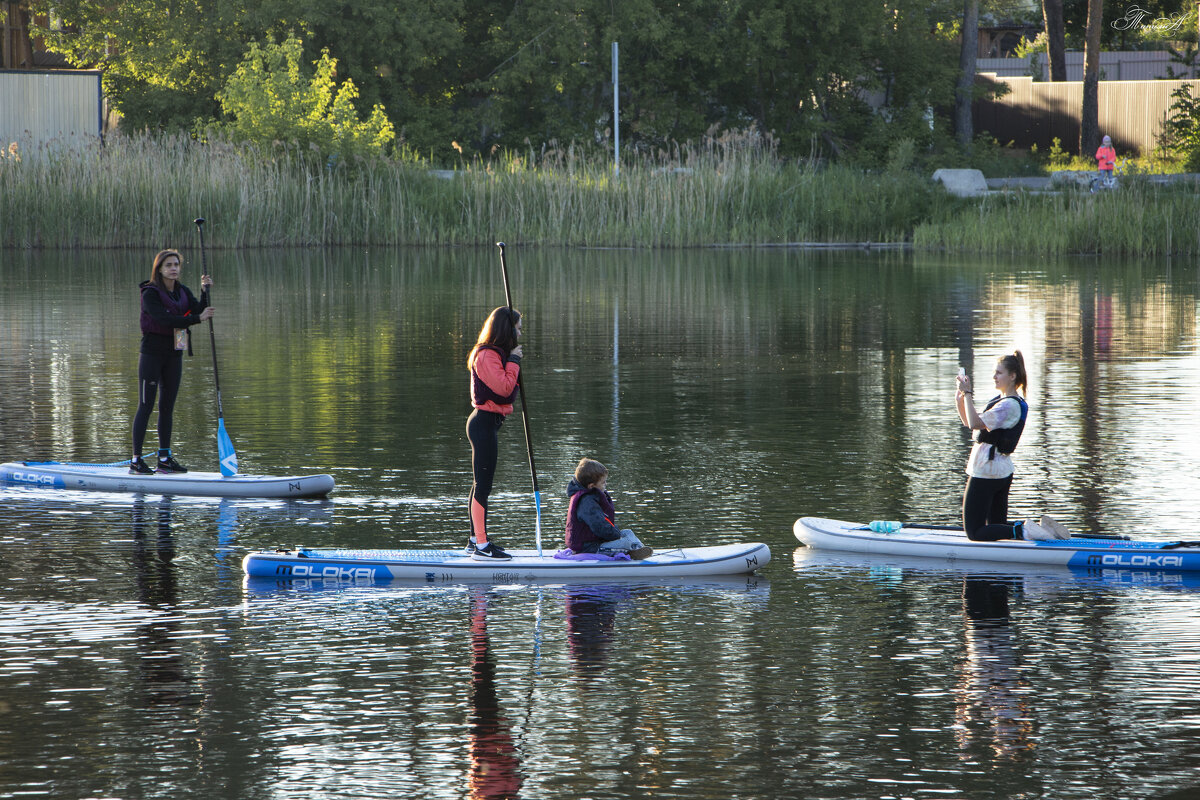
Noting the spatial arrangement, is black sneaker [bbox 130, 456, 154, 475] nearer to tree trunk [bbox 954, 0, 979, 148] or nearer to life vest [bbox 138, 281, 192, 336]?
life vest [bbox 138, 281, 192, 336]

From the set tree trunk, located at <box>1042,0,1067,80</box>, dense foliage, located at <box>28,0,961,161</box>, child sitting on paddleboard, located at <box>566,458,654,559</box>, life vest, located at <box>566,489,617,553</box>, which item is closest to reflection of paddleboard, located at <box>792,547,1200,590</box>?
child sitting on paddleboard, located at <box>566,458,654,559</box>

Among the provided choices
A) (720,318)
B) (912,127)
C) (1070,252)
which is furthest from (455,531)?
(912,127)

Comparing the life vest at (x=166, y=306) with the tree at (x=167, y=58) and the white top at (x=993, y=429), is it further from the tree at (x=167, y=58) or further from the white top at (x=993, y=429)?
the tree at (x=167, y=58)

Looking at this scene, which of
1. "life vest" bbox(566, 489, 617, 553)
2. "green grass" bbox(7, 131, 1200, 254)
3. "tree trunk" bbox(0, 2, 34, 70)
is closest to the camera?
"life vest" bbox(566, 489, 617, 553)

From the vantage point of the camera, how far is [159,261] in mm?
11594

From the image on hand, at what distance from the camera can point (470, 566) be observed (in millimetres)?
8773

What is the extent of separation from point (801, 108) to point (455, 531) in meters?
46.8

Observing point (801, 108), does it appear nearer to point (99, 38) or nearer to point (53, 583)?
point (99, 38)

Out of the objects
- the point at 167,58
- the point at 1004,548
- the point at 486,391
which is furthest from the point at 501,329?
the point at 167,58

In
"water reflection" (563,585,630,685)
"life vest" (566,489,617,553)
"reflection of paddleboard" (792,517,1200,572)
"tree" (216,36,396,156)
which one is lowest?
Answer: "water reflection" (563,585,630,685)

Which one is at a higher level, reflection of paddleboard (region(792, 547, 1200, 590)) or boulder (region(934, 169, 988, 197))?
boulder (region(934, 169, 988, 197))

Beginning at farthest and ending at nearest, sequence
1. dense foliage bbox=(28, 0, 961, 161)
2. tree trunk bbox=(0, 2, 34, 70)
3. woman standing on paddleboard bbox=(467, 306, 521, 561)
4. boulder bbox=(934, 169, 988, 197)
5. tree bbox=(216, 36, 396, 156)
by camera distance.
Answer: tree trunk bbox=(0, 2, 34, 70)
dense foliage bbox=(28, 0, 961, 161)
tree bbox=(216, 36, 396, 156)
boulder bbox=(934, 169, 988, 197)
woman standing on paddleboard bbox=(467, 306, 521, 561)

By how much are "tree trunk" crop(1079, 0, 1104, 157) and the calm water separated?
30.8 m

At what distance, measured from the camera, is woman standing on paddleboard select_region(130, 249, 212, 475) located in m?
11.5
